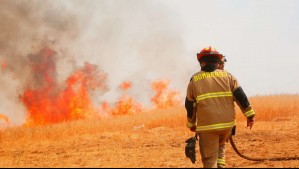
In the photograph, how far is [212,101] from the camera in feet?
15.8

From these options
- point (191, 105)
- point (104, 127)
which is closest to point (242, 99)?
point (191, 105)

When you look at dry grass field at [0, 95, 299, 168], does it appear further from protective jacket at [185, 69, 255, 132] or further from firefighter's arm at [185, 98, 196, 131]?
protective jacket at [185, 69, 255, 132]

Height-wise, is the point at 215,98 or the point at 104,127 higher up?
the point at 215,98

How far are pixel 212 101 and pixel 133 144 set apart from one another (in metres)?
6.11

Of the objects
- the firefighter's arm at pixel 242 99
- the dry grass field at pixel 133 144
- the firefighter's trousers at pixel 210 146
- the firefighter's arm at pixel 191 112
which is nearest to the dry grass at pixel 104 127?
the dry grass field at pixel 133 144

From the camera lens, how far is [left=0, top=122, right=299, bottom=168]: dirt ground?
25.0 ft

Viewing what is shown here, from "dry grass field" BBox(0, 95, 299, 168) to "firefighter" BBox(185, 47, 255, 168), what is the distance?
6.68 ft

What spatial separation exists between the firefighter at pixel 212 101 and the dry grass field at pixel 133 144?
2037 mm

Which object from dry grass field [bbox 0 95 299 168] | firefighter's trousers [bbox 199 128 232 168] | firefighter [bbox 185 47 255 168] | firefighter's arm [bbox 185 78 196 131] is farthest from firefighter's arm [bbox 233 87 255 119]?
dry grass field [bbox 0 95 299 168]

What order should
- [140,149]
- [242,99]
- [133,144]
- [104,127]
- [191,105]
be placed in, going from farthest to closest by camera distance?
[104,127] < [133,144] < [140,149] < [191,105] < [242,99]

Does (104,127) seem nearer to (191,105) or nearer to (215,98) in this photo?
(191,105)

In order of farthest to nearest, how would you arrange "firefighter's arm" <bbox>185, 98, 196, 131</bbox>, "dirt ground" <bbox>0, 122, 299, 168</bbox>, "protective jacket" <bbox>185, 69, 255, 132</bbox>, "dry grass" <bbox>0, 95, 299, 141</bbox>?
"dry grass" <bbox>0, 95, 299, 141</bbox>
"dirt ground" <bbox>0, 122, 299, 168</bbox>
"firefighter's arm" <bbox>185, 98, 196, 131</bbox>
"protective jacket" <bbox>185, 69, 255, 132</bbox>

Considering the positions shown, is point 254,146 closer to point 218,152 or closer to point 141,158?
point 141,158

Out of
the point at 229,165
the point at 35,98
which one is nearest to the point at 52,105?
the point at 35,98
